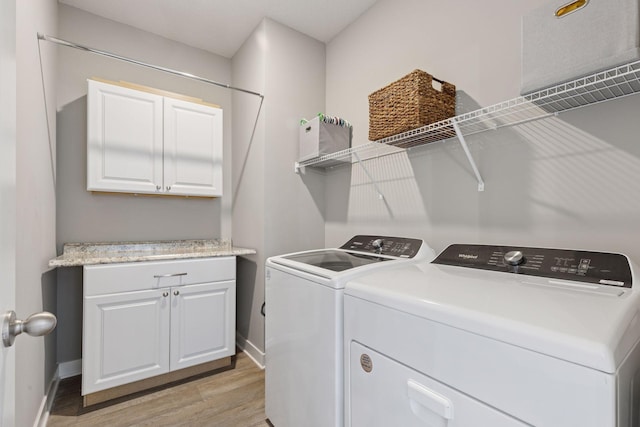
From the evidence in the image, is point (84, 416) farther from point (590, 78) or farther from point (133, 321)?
point (590, 78)

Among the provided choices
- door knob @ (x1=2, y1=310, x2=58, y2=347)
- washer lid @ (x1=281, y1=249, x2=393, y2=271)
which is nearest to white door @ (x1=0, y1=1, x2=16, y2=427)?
door knob @ (x1=2, y1=310, x2=58, y2=347)

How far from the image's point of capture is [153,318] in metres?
1.95

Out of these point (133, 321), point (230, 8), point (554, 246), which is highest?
point (230, 8)

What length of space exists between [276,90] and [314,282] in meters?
1.73

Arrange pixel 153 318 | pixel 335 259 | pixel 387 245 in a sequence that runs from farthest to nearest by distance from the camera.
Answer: pixel 153 318 → pixel 387 245 → pixel 335 259

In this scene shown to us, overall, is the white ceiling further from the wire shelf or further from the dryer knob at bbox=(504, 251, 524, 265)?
the dryer knob at bbox=(504, 251, 524, 265)

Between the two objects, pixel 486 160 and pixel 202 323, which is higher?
pixel 486 160

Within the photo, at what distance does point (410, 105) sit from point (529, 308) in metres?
1.06

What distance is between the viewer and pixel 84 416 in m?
1.73

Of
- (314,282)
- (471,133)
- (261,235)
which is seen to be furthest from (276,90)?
(314,282)

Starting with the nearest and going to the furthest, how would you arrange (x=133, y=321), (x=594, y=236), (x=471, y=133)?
(x=594, y=236), (x=471, y=133), (x=133, y=321)

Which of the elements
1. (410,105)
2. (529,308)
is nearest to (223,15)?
(410,105)

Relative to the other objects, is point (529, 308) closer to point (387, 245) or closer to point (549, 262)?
point (549, 262)

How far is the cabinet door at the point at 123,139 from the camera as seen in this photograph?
6.67ft
